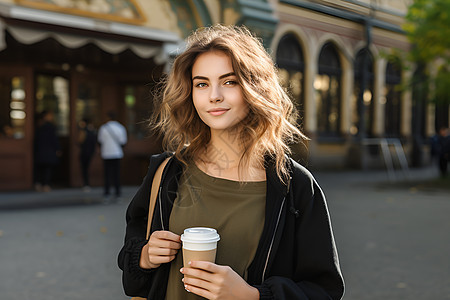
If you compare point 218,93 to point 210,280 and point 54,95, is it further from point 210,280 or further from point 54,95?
point 54,95

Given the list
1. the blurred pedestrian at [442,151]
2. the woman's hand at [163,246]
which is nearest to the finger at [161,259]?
the woman's hand at [163,246]

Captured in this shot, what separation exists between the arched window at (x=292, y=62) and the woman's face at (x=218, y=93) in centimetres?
1437

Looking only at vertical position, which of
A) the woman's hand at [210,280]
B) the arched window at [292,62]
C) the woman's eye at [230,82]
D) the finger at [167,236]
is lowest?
the woman's hand at [210,280]

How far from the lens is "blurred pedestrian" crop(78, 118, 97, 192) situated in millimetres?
10891

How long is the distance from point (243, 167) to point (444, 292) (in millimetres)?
3294

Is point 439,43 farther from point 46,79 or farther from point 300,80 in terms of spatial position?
point 46,79

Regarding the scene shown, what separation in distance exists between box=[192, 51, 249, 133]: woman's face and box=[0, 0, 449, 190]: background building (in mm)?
4809

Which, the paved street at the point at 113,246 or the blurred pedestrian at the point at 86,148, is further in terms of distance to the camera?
the blurred pedestrian at the point at 86,148

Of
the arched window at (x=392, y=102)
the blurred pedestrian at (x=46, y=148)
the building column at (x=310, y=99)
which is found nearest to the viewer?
the blurred pedestrian at (x=46, y=148)

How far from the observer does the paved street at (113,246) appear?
4.23 metres

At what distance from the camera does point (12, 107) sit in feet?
35.5

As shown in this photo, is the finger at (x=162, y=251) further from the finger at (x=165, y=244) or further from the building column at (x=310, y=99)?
the building column at (x=310, y=99)

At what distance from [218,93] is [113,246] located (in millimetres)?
4555

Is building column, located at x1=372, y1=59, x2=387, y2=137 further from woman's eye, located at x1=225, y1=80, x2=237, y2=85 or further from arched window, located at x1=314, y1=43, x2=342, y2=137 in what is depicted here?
woman's eye, located at x1=225, y1=80, x2=237, y2=85
